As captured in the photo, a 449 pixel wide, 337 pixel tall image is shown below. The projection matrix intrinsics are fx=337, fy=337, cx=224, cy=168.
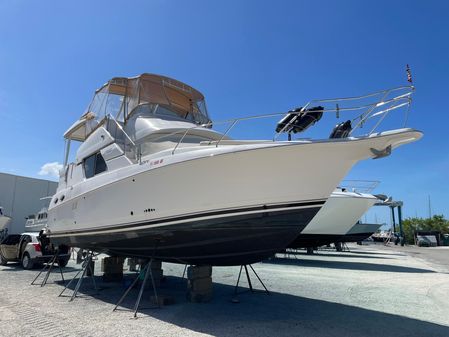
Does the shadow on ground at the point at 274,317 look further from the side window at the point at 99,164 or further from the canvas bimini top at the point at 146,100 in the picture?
the canvas bimini top at the point at 146,100

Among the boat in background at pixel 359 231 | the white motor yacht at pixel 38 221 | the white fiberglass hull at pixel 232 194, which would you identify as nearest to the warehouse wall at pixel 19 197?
the white motor yacht at pixel 38 221

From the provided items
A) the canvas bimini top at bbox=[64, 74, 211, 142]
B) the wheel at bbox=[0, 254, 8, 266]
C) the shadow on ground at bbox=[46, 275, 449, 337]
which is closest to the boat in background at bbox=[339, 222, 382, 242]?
the shadow on ground at bbox=[46, 275, 449, 337]

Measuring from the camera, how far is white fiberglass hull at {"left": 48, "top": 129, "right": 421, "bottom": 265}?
16.0 ft

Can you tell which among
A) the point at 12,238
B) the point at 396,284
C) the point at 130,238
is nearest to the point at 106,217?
the point at 130,238

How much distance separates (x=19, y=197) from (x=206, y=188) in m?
32.1

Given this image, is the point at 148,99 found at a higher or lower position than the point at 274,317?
higher

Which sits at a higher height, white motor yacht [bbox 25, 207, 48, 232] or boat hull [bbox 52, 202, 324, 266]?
white motor yacht [bbox 25, 207, 48, 232]

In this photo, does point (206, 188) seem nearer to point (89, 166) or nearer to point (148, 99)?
point (148, 99)

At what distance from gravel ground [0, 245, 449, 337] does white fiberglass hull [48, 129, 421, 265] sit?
3.34 feet

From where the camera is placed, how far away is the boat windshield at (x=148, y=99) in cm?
774

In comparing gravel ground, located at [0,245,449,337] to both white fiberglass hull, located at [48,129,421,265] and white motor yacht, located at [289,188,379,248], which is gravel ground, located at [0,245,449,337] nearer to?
white fiberglass hull, located at [48,129,421,265]

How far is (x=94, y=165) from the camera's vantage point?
7.45 m

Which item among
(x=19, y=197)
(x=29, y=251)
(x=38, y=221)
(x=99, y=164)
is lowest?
(x=29, y=251)

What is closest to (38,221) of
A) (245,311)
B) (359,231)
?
(359,231)
